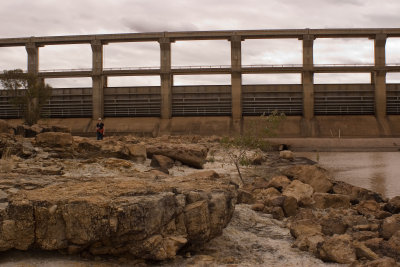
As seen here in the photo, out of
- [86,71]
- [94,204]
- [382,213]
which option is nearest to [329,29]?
[86,71]

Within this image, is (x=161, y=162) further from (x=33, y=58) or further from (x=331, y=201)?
(x=33, y=58)

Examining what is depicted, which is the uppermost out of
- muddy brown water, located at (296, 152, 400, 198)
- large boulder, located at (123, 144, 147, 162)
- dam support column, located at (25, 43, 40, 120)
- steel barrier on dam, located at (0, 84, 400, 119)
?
dam support column, located at (25, 43, 40, 120)

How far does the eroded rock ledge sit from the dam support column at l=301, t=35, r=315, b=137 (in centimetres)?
2578

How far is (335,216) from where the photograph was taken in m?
6.83

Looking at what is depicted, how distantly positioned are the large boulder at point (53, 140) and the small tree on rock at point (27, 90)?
58.4ft

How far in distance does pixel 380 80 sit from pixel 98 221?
98.0 ft

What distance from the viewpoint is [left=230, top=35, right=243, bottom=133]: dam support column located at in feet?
97.2

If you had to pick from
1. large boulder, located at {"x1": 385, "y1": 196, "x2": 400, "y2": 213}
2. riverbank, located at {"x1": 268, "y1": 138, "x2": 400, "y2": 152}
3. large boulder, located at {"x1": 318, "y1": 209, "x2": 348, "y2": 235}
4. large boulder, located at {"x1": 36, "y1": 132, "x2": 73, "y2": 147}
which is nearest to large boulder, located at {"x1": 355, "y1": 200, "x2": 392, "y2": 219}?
large boulder, located at {"x1": 385, "y1": 196, "x2": 400, "y2": 213}

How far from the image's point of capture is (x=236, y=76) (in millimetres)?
30078

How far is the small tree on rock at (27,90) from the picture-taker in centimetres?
2753

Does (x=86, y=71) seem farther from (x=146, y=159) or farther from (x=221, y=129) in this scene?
(x=146, y=159)

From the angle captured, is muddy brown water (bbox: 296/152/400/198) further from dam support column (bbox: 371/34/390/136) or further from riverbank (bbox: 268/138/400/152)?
dam support column (bbox: 371/34/390/136)

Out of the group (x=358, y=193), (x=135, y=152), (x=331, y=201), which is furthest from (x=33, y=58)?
(x=331, y=201)

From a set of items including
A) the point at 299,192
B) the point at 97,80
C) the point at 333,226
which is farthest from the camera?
the point at 97,80
